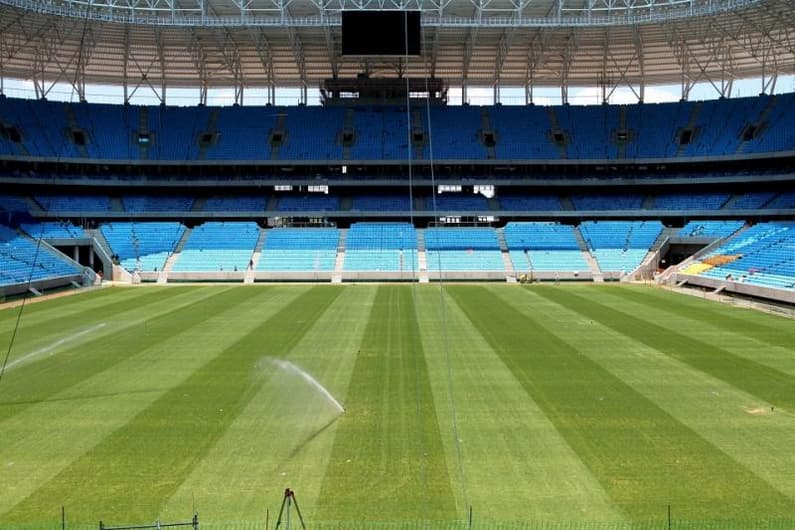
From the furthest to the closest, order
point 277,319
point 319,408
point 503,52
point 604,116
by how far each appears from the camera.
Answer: point 604,116, point 503,52, point 277,319, point 319,408

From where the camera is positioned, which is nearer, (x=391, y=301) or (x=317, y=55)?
(x=391, y=301)

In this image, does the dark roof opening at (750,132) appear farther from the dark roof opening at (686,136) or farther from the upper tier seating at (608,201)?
the upper tier seating at (608,201)

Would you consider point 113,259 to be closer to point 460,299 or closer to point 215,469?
point 460,299

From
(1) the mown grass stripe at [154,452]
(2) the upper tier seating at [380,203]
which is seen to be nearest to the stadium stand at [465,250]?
(2) the upper tier seating at [380,203]

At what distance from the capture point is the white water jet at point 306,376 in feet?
44.7

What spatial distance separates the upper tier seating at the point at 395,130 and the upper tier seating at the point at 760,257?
478 inches

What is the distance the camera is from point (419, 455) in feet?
34.5

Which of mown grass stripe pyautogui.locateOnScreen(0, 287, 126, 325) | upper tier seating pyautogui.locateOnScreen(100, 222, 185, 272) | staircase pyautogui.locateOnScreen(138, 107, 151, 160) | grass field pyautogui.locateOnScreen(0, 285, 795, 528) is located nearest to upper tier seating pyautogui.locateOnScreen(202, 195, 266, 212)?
upper tier seating pyautogui.locateOnScreen(100, 222, 185, 272)

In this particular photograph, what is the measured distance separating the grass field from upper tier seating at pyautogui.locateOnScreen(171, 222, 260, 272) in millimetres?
22793

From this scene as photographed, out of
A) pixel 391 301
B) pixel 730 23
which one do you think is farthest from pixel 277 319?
pixel 730 23

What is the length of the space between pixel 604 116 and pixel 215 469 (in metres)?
58.0

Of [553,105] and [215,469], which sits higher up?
[553,105]

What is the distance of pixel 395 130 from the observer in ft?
197

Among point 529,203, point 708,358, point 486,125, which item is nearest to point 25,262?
point 708,358
